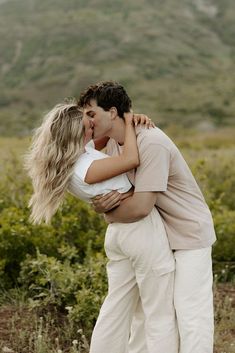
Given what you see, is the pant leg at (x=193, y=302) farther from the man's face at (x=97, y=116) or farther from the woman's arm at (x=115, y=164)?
the man's face at (x=97, y=116)

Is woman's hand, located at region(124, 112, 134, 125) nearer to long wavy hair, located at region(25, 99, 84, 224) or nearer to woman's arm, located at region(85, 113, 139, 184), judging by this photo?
woman's arm, located at region(85, 113, 139, 184)

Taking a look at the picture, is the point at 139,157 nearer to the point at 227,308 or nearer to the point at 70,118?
the point at 70,118

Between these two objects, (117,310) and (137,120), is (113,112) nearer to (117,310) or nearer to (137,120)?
(137,120)

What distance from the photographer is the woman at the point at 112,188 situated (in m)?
4.29

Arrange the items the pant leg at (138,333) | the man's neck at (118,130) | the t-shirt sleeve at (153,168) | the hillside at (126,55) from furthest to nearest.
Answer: the hillside at (126,55) → the pant leg at (138,333) → the man's neck at (118,130) → the t-shirt sleeve at (153,168)

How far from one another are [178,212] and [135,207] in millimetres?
295

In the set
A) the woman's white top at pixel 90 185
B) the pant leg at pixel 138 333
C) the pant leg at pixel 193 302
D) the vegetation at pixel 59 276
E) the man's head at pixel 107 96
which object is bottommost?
the vegetation at pixel 59 276

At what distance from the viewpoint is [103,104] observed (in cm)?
437

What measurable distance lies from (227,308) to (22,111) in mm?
80741

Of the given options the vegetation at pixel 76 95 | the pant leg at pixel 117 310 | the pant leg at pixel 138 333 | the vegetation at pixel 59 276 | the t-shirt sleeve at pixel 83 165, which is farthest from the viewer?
the vegetation at pixel 76 95

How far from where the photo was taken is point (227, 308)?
6.54 m

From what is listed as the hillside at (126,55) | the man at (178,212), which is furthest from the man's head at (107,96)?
the hillside at (126,55)

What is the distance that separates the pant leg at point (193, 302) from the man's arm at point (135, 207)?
36 centimetres

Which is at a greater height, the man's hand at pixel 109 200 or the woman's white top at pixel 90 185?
the woman's white top at pixel 90 185
